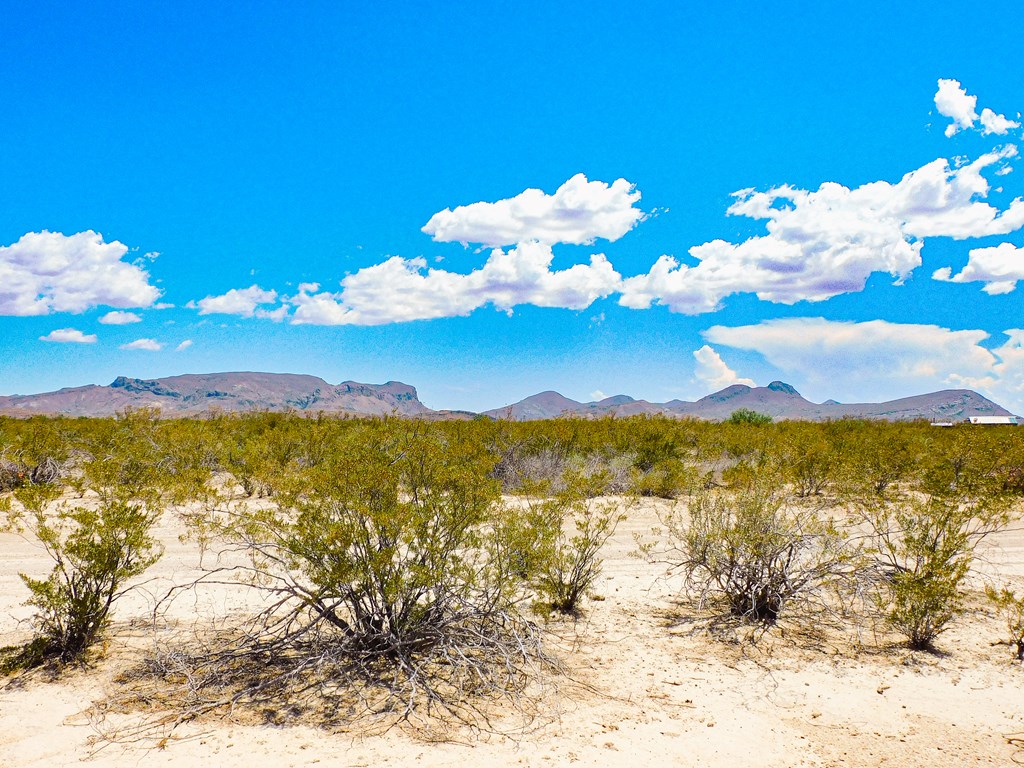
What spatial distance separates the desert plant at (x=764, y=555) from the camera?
7586 millimetres

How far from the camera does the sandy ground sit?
15.8ft

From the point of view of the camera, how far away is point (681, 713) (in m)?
5.57

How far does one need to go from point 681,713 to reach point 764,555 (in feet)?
8.65

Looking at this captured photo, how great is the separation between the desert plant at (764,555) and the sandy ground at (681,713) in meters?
0.52

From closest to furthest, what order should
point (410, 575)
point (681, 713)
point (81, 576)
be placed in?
point (681, 713), point (410, 575), point (81, 576)

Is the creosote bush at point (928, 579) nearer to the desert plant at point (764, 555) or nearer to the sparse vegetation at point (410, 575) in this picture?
the sparse vegetation at point (410, 575)

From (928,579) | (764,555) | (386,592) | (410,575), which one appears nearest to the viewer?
(386,592)

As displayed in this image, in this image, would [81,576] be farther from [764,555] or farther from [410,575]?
[764,555]

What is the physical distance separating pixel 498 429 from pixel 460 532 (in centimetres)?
1625

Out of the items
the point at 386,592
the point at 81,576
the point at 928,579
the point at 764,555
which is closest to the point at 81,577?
the point at 81,576

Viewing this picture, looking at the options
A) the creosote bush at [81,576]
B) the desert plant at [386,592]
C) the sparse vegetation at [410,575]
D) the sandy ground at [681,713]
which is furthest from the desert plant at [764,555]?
the creosote bush at [81,576]

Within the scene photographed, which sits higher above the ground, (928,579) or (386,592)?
(386,592)

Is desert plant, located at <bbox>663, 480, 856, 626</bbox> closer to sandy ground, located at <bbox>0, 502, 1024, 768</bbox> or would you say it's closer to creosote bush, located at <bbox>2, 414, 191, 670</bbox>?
sandy ground, located at <bbox>0, 502, 1024, 768</bbox>

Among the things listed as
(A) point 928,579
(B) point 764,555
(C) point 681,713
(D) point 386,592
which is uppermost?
(D) point 386,592
